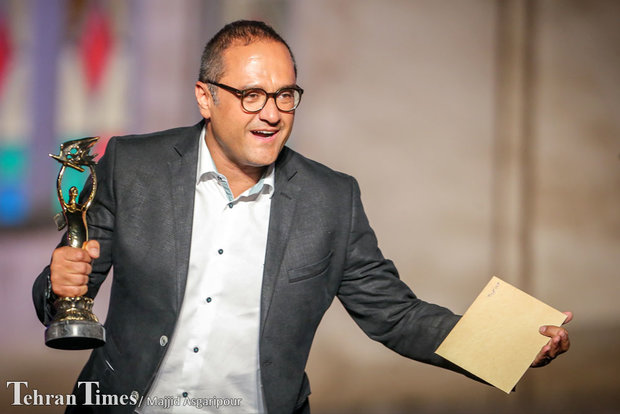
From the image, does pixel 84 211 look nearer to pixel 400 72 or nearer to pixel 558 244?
pixel 400 72

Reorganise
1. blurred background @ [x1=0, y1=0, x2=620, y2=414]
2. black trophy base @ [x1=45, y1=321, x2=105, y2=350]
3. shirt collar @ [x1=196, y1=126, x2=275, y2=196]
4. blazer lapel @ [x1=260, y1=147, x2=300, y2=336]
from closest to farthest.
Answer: black trophy base @ [x1=45, y1=321, x2=105, y2=350] < blazer lapel @ [x1=260, y1=147, x2=300, y2=336] < shirt collar @ [x1=196, y1=126, x2=275, y2=196] < blurred background @ [x1=0, y1=0, x2=620, y2=414]

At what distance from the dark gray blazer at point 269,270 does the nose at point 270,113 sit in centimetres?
25

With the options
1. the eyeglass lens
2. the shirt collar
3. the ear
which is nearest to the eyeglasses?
the eyeglass lens

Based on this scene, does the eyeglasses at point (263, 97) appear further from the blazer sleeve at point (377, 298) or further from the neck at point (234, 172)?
the blazer sleeve at point (377, 298)

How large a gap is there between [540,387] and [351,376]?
1.35 meters

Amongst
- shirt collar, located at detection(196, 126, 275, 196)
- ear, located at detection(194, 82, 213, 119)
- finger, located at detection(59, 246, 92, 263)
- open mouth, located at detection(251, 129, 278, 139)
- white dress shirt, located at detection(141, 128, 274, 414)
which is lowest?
white dress shirt, located at detection(141, 128, 274, 414)

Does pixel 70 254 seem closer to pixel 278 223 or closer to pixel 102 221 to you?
pixel 102 221

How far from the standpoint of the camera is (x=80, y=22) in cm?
459

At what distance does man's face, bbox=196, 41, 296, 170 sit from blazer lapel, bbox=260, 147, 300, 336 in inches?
5.0

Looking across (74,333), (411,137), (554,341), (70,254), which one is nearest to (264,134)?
(70,254)

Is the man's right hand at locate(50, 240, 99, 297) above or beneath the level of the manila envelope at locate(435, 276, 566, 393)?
above

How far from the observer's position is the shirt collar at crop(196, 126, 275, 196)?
2.62m

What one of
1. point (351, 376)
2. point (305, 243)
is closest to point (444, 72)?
point (351, 376)

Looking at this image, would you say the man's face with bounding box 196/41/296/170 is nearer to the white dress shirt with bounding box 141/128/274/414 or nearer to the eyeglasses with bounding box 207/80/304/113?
the eyeglasses with bounding box 207/80/304/113
